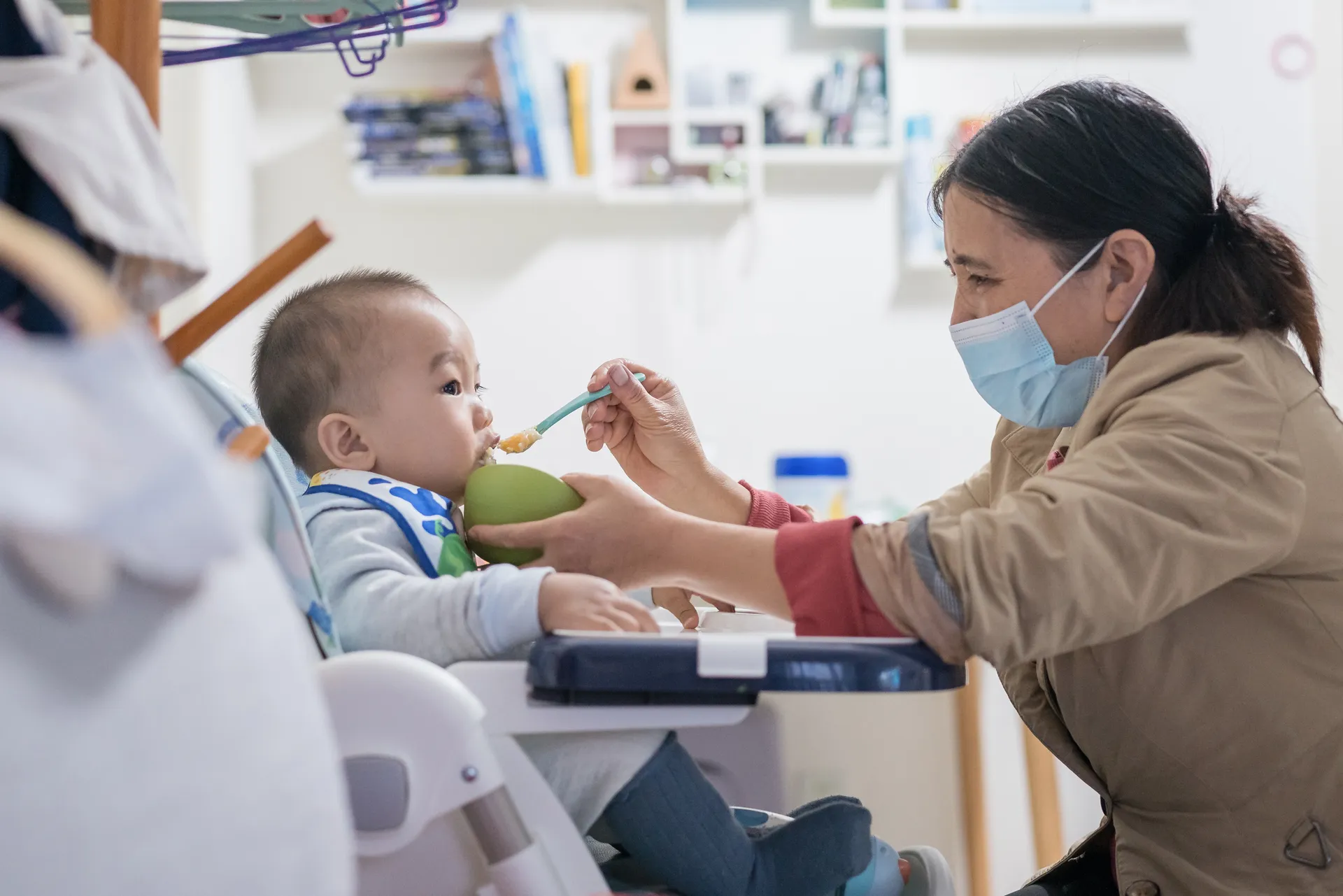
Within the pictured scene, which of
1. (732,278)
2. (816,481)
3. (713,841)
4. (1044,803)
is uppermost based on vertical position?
(713,841)

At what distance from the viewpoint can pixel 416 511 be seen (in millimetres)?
1021

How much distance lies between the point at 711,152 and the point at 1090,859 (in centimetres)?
163

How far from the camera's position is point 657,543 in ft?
3.11

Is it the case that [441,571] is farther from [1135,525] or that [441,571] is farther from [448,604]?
[1135,525]

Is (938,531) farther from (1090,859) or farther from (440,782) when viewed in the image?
(1090,859)

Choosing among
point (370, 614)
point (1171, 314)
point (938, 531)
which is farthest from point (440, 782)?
point (1171, 314)

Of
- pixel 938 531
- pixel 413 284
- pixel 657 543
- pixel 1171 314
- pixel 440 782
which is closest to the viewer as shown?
pixel 440 782

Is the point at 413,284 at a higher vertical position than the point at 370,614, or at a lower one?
higher

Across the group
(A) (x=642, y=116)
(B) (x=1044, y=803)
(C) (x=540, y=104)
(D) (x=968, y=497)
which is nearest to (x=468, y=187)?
(C) (x=540, y=104)

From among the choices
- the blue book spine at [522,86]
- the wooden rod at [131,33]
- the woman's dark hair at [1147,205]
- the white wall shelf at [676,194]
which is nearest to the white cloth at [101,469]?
the wooden rod at [131,33]

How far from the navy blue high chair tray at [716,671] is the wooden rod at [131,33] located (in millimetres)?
412

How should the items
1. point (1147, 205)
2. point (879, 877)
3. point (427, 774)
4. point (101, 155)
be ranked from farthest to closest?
point (1147, 205) → point (879, 877) → point (427, 774) → point (101, 155)

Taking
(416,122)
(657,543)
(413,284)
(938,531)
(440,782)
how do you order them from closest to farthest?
(440,782)
(938,531)
(657,543)
(413,284)
(416,122)

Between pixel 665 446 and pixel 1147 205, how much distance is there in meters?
0.55
